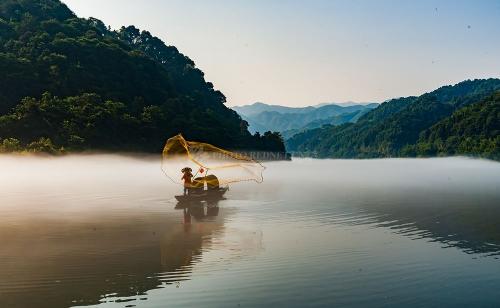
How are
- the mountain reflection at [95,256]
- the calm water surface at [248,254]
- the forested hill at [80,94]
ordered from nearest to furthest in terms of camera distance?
the calm water surface at [248,254] → the mountain reflection at [95,256] → the forested hill at [80,94]

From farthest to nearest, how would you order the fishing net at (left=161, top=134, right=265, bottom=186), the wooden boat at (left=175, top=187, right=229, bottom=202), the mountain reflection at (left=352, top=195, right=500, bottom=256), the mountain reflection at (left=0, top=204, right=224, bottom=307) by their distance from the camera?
the fishing net at (left=161, top=134, right=265, bottom=186) < the wooden boat at (left=175, top=187, right=229, bottom=202) < the mountain reflection at (left=352, top=195, right=500, bottom=256) < the mountain reflection at (left=0, top=204, right=224, bottom=307)

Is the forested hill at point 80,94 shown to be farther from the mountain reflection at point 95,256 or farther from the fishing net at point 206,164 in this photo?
the mountain reflection at point 95,256

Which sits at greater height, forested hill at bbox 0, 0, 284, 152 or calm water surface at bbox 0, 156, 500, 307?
forested hill at bbox 0, 0, 284, 152

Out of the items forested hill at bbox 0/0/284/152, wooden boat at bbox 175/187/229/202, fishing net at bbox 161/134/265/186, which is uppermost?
forested hill at bbox 0/0/284/152

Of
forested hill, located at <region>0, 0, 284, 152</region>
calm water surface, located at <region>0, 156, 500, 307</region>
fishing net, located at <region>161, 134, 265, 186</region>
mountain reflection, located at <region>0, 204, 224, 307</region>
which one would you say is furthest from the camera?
forested hill, located at <region>0, 0, 284, 152</region>

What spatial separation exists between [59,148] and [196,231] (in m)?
93.8

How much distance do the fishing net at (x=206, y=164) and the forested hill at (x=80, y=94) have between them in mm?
A: 13020

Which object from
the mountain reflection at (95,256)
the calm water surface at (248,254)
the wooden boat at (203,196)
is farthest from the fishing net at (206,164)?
the mountain reflection at (95,256)

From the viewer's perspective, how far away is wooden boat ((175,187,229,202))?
150 ft

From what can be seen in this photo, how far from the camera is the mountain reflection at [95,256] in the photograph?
1795 centimetres

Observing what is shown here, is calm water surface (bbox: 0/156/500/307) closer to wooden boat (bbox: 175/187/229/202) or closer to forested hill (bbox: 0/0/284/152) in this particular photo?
wooden boat (bbox: 175/187/229/202)

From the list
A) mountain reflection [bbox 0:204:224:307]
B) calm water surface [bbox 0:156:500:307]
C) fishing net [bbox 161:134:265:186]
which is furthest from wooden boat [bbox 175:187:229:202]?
mountain reflection [bbox 0:204:224:307]

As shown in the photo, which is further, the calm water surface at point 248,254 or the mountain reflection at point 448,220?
the mountain reflection at point 448,220

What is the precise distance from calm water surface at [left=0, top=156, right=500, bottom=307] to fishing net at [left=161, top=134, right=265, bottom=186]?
5321mm
